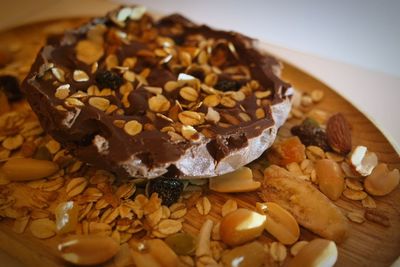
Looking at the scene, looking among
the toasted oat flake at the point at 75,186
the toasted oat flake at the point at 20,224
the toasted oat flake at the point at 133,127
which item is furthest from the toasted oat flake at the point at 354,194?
the toasted oat flake at the point at 20,224

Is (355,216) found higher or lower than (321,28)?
lower

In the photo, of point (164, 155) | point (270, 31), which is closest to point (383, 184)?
point (164, 155)

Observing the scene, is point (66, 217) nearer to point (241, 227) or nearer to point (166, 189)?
point (166, 189)

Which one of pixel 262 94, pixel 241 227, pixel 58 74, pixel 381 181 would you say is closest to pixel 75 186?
pixel 58 74

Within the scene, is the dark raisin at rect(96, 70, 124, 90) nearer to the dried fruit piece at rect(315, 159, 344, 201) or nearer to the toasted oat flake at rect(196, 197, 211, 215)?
the toasted oat flake at rect(196, 197, 211, 215)

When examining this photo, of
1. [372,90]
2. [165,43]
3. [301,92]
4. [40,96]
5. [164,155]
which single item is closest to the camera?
[164,155]

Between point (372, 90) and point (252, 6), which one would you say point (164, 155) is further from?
point (252, 6)

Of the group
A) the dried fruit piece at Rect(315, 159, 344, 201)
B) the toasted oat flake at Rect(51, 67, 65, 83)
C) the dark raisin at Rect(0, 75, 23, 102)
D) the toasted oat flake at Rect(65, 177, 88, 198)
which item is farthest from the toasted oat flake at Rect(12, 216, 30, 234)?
the dried fruit piece at Rect(315, 159, 344, 201)
